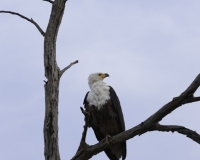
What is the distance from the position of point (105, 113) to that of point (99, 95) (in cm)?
31

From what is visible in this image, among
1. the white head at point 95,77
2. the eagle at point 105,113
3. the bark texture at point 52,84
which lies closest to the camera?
the bark texture at point 52,84

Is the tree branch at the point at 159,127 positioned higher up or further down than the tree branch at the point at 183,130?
higher up

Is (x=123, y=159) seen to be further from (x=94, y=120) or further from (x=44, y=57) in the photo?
(x=44, y=57)

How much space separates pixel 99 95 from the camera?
318 inches

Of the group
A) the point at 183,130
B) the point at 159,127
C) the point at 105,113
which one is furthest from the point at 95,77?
the point at 183,130

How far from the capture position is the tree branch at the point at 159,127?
5512mm

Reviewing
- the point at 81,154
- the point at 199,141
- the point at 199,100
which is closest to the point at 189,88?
the point at 199,100

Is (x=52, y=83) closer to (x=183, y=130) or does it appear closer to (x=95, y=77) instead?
(x=183, y=130)

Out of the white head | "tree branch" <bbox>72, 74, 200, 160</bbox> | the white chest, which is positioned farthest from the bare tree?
the white head

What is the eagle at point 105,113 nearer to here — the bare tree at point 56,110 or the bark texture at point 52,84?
the bare tree at point 56,110

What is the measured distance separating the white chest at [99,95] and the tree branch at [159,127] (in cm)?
150

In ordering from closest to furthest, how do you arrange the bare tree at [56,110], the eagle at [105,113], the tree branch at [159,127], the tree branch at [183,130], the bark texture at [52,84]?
1. the tree branch at [159,127]
2. the bare tree at [56,110]
3. the tree branch at [183,130]
4. the bark texture at [52,84]
5. the eagle at [105,113]

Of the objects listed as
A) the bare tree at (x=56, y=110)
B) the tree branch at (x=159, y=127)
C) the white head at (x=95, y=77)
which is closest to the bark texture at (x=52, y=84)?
the bare tree at (x=56, y=110)

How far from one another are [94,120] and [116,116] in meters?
0.36
